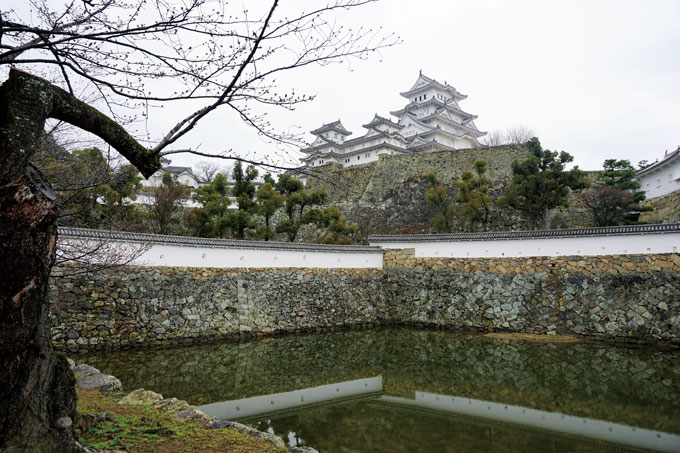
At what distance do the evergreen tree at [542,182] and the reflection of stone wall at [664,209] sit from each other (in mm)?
2665

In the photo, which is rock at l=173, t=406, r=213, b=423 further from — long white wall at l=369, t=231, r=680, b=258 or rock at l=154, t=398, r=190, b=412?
long white wall at l=369, t=231, r=680, b=258

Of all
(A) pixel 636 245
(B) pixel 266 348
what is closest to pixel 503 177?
(A) pixel 636 245

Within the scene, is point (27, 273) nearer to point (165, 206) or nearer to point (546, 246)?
point (546, 246)

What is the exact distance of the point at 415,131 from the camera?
26.9 metres

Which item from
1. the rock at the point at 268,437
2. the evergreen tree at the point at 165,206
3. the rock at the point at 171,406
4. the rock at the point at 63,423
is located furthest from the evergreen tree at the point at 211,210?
the rock at the point at 63,423

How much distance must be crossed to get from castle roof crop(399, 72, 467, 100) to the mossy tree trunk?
94.1 feet

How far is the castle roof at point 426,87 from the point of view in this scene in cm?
2832

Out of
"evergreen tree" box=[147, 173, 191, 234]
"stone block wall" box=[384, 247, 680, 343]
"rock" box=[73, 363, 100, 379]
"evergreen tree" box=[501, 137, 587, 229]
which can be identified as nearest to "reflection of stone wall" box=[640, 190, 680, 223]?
"evergreen tree" box=[501, 137, 587, 229]

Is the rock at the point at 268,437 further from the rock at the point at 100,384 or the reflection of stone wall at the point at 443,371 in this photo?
the reflection of stone wall at the point at 443,371

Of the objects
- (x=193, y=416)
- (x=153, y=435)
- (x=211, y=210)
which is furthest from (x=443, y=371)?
(x=211, y=210)

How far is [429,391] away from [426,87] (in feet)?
85.0

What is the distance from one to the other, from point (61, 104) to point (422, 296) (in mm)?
11267

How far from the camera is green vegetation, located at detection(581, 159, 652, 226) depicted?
1416 centimetres

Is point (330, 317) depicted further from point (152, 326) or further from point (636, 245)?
point (636, 245)
